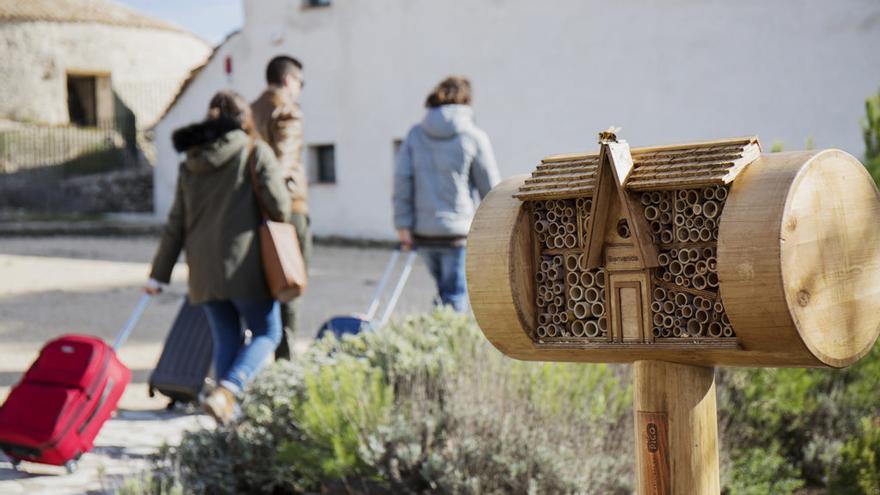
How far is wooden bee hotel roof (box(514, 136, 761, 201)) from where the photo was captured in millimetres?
2469

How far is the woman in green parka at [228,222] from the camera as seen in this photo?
6309 millimetres

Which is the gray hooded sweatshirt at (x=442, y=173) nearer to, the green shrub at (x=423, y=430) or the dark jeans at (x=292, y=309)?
the dark jeans at (x=292, y=309)

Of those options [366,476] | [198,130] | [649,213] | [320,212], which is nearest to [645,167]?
[649,213]

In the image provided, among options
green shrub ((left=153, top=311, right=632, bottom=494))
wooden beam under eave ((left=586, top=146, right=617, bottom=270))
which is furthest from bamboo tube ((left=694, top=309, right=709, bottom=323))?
green shrub ((left=153, top=311, right=632, bottom=494))

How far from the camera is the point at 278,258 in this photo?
625 cm

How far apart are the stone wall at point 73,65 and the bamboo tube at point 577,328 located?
34.6 metres

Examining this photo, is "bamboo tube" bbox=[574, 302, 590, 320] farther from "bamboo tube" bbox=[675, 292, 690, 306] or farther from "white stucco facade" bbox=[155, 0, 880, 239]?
"white stucco facade" bbox=[155, 0, 880, 239]

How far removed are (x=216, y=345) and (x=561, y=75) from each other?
11.8m

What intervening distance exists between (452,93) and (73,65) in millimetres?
31735

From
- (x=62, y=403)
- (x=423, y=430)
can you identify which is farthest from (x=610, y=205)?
(x=62, y=403)

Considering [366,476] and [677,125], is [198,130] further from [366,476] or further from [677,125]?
[677,125]

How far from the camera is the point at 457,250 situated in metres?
7.56

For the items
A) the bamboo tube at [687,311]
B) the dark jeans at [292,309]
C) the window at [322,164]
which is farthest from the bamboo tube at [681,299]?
the window at [322,164]

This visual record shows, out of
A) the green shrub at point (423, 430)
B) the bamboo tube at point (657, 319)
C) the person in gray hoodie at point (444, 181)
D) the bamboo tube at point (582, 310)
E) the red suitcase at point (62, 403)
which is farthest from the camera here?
the person in gray hoodie at point (444, 181)
